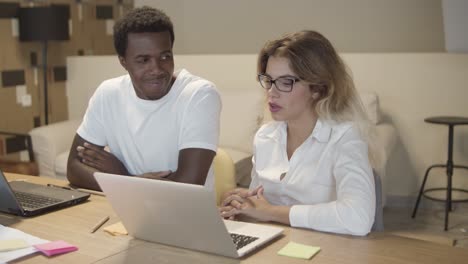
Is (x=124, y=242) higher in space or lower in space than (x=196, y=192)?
lower

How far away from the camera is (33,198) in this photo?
1843mm

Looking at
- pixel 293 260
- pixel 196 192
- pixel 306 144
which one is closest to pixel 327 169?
pixel 306 144

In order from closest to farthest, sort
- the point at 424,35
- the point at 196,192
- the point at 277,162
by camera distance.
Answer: the point at 196,192 < the point at 277,162 < the point at 424,35

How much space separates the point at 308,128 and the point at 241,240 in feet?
1.82

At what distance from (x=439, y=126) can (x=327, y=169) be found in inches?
94.1

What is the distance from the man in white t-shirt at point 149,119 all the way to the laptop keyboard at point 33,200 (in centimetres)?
22

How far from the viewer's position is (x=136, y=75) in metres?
2.08

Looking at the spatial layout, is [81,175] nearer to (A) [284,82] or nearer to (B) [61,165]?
(A) [284,82]

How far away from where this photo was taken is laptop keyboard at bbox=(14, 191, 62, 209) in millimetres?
1771

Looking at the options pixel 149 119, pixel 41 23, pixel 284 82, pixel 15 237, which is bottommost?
pixel 15 237

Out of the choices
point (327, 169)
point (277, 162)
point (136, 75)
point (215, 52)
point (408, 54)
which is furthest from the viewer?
point (215, 52)

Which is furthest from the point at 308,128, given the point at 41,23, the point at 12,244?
the point at 41,23

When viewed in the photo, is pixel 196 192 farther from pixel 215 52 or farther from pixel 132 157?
pixel 215 52

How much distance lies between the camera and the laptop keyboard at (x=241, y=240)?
139 centimetres
